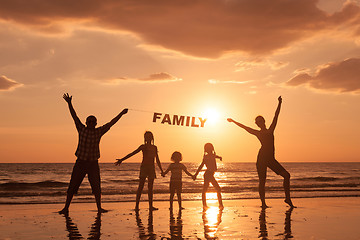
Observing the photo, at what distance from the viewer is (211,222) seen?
30.5 ft

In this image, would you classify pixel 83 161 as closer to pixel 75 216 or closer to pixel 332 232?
pixel 75 216

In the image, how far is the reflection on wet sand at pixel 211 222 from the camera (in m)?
7.66

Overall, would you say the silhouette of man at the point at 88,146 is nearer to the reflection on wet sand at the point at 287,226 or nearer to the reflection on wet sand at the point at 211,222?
the reflection on wet sand at the point at 211,222

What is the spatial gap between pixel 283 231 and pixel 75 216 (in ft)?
17.2

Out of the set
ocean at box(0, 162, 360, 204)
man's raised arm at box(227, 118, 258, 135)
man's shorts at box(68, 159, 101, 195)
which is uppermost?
man's raised arm at box(227, 118, 258, 135)

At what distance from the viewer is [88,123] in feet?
34.9

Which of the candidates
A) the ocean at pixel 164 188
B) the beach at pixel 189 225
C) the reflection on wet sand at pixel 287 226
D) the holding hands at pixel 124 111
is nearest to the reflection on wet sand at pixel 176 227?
the beach at pixel 189 225

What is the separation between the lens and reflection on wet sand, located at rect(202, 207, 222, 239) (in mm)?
7660

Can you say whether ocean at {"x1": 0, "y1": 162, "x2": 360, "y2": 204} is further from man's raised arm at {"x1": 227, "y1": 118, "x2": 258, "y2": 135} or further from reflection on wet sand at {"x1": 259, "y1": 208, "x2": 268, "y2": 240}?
reflection on wet sand at {"x1": 259, "y1": 208, "x2": 268, "y2": 240}

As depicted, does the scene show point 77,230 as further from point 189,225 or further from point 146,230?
point 189,225

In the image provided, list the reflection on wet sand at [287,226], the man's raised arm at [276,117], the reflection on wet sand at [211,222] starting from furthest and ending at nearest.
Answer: the man's raised arm at [276,117], the reflection on wet sand at [211,222], the reflection on wet sand at [287,226]

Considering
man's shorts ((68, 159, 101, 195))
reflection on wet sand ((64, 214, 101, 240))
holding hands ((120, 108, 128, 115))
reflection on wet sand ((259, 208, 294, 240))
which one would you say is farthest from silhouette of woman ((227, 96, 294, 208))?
reflection on wet sand ((64, 214, 101, 240))

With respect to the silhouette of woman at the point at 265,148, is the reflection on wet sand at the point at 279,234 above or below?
below

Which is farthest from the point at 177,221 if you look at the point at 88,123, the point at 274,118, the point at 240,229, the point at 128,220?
the point at 274,118
